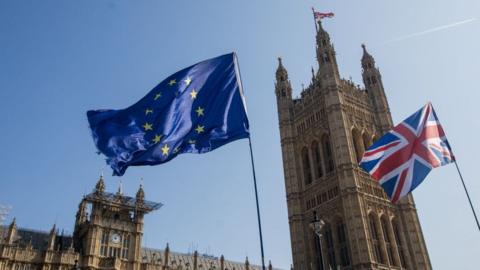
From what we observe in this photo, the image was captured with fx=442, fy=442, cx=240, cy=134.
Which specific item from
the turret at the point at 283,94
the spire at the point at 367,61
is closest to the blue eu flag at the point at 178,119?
the turret at the point at 283,94

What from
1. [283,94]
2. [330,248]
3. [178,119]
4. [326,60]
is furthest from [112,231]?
[326,60]

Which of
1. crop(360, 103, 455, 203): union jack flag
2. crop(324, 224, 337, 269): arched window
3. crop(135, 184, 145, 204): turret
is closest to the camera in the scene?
crop(360, 103, 455, 203): union jack flag

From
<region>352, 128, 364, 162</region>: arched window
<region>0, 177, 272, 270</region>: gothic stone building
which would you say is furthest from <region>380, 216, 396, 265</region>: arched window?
<region>0, 177, 272, 270</region>: gothic stone building

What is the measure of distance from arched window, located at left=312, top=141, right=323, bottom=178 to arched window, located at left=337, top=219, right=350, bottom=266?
1067 cm

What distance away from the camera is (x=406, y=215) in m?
74.2

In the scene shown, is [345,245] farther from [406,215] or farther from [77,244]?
[77,244]

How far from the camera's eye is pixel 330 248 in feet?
233

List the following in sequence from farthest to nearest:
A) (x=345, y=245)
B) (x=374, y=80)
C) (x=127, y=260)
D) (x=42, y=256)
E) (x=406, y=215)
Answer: (x=374, y=80)
(x=406, y=215)
(x=345, y=245)
(x=127, y=260)
(x=42, y=256)

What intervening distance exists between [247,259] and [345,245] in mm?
21077

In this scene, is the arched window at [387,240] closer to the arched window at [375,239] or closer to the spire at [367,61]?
the arched window at [375,239]

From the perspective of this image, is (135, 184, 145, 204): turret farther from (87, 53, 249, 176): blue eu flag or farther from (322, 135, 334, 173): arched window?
(87, 53, 249, 176): blue eu flag

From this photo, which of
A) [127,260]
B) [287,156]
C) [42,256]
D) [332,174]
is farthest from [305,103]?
[42,256]

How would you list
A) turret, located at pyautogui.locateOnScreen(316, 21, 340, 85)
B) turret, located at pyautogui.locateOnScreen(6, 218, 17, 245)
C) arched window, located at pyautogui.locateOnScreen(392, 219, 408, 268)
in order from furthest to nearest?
turret, located at pyautogui.locateOnScreen(316, 21, 340, 85)
arched window, located at pyautogui.locateOnScreen(392, 219, 408, 268)
turret, located at pyautogui.locateOnScreen(6, 218, 17, 245)

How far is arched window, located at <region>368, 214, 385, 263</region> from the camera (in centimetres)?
6616
